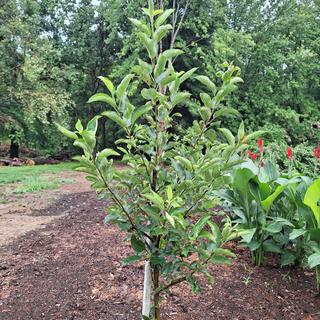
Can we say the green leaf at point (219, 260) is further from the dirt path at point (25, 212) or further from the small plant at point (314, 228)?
the dirt path at point (25, 212)

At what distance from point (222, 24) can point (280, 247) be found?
12039mm

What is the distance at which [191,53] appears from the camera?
12.7 meters

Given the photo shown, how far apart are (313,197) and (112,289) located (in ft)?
4.94

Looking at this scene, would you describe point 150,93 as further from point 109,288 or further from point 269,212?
point 269,212

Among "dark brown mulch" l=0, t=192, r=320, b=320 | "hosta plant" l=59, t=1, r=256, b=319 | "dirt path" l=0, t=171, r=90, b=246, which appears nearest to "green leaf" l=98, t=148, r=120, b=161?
"hosta plant" l=59, t=1, r=256, b=319

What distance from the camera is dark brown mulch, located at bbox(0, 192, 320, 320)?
2404 mm

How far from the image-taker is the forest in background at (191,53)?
11.4 metres

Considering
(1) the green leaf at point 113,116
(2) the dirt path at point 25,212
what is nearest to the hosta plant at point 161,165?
(1) the green leaf at point 113,116

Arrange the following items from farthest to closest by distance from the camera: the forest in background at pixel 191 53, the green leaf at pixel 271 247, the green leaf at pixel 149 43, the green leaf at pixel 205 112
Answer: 1. the forest in background at pixel 191 53
2. the green leaf at pixel 271 247
3. the green leaf at pixel 205 112
4. the green leaf at pixel 149 43

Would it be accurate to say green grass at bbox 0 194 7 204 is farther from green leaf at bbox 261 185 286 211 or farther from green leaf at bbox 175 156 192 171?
green leaf at bbox 175 156 192 171

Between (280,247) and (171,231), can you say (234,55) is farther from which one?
(171,231)

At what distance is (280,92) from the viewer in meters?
13.7

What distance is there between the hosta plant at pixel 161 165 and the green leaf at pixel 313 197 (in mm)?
1131

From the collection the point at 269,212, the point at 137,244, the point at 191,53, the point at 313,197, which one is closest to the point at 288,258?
the point at 269,212
